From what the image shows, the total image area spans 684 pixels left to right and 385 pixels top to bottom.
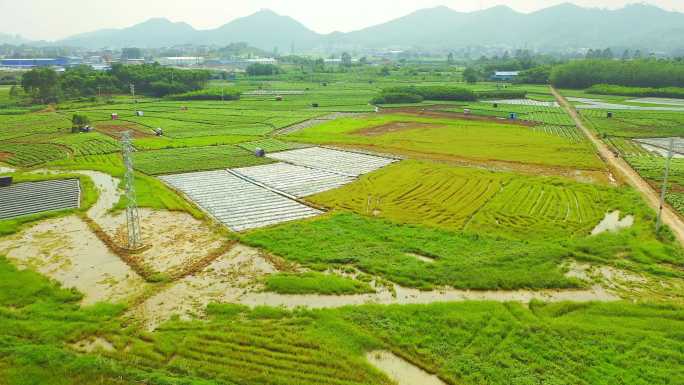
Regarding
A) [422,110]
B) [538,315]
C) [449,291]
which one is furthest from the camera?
[422,110]

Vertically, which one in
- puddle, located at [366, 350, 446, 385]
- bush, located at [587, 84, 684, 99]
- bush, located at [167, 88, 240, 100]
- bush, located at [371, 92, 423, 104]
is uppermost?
bush, located at [587, 84, 684, 99]

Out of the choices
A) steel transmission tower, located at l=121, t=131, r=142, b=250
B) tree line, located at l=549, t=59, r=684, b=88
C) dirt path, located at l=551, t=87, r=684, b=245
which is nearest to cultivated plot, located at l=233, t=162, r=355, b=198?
steel transmission tower, located at l=121, t=131, r=142, b=250

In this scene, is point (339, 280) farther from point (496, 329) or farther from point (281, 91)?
point (281, 91)

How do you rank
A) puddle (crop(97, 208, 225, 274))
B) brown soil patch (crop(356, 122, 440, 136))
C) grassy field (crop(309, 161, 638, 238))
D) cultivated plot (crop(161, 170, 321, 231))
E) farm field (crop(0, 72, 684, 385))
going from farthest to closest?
brown soil patch (crop(356, 122, 440, 136)) < cultivated plot (crop(161, 170, 321, 231)) < grassy field (crop(309, 161, 638, 238)) < puddle (crop(97, 208, 225, 274)) < farm field (crop(0, 72, 684, 385))

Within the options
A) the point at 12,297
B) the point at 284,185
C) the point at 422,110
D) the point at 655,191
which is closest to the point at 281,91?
the point at 422,110

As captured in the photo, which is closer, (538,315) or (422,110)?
(538,315)

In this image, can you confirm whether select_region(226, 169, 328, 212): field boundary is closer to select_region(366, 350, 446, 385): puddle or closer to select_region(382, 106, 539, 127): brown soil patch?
select_region(366, 350, 446, 385): puddle

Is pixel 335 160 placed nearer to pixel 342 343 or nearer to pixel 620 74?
pixel 342 343
